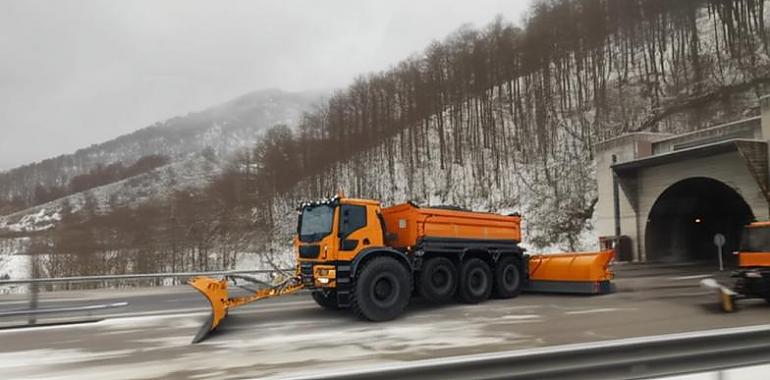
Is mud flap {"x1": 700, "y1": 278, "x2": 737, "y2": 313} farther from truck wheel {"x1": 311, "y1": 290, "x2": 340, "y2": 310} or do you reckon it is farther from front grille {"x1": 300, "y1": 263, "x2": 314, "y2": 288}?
front grille {"x1": 300, "y1": 263, "x2": 314, "y2": 288}

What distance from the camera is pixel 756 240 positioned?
12766 millimetres

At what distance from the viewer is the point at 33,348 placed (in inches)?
394

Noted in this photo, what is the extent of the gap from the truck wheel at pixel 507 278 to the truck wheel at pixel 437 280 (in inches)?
67.6

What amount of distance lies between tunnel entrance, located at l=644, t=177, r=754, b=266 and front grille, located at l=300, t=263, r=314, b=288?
79.3 ft

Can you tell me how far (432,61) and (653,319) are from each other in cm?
5920

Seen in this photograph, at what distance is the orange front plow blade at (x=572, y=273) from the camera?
14.8 metres

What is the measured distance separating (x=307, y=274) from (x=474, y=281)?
4.56m

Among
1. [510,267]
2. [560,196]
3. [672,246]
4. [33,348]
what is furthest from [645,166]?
[33,348]

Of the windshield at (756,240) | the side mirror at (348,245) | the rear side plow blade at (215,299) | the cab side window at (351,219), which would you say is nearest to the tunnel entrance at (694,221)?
the windshield at (756,240)

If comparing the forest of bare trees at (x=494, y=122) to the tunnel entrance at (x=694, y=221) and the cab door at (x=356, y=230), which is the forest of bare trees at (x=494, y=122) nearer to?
the tunnel entrance at (x=694, y=221)

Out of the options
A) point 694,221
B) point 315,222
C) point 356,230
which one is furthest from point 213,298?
point 694,221

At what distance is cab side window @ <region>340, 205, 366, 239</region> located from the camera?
11.4m

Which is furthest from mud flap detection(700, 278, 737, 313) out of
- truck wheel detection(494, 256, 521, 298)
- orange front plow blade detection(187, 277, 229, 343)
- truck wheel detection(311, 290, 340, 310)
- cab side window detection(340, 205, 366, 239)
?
orange front plow blade detection(187, 277, 229, 343)

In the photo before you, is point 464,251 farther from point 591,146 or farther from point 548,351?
point 591,146
